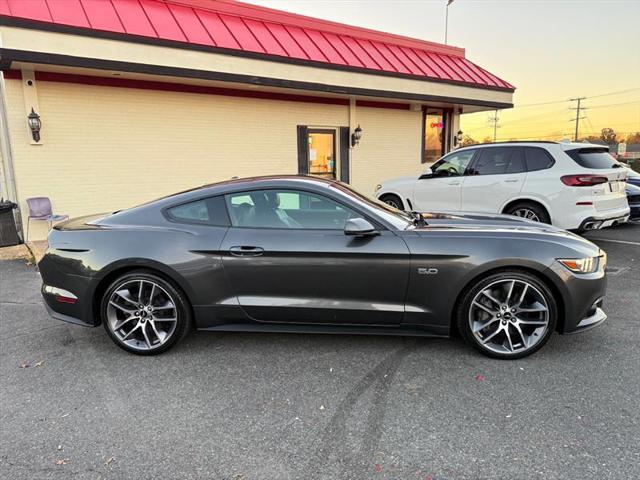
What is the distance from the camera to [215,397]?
3039 mm

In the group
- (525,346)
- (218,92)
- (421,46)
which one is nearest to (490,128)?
(421,46)

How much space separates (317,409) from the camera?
2.86 m

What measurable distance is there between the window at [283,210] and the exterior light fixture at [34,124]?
6.13 m

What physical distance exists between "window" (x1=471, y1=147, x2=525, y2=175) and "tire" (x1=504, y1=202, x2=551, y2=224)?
0.56m

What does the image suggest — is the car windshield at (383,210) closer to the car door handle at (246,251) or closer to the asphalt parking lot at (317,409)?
the car door handle at (246,251)

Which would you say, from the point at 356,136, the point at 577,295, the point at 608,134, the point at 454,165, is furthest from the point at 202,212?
the point at 608,134

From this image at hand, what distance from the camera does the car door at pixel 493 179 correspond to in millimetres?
7191

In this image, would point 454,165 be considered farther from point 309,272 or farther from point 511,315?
point 309,272

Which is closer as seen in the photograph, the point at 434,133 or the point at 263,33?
the point at 263,33

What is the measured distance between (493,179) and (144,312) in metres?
6.00

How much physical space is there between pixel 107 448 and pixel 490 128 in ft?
298

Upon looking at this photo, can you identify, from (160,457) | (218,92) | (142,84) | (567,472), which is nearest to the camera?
(567,472)

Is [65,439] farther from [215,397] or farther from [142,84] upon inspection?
[142,84]

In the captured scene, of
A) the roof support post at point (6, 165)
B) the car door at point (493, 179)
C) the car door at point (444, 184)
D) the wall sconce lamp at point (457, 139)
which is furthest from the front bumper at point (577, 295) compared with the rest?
the wall sconce lamp at point (457, 139)
